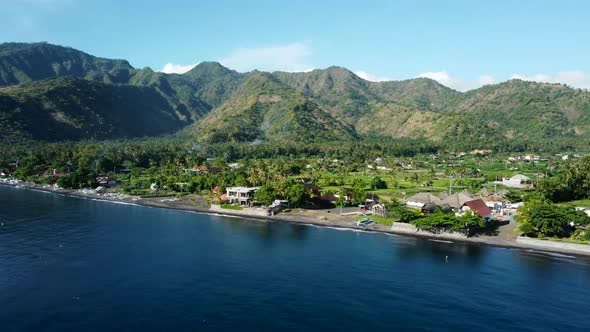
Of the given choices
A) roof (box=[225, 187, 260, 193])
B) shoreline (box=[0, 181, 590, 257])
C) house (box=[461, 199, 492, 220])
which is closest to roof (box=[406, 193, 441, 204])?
house (box=[461, 199, 492, 220])

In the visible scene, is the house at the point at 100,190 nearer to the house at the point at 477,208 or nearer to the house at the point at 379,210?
the house at the point at 379,210

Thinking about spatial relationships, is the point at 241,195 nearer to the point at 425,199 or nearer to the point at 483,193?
the point at 425,199

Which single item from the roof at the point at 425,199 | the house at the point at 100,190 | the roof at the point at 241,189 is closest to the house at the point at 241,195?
the roof at the point at 241,189

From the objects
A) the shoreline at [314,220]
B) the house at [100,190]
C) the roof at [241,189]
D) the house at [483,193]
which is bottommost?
the shoreline at [314,220]

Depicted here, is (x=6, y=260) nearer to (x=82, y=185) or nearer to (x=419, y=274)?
(x=419, y=274)

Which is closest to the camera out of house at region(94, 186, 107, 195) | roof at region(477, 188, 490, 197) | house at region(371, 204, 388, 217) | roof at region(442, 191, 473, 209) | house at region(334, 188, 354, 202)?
house at region(371, 204, 388, 217)

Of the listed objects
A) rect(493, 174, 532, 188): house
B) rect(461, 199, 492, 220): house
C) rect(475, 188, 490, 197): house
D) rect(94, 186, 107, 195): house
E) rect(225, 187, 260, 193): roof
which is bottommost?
rect(94, 186, 107, 195): house

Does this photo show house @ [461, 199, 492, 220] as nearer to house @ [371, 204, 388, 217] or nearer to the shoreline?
the shoreline
